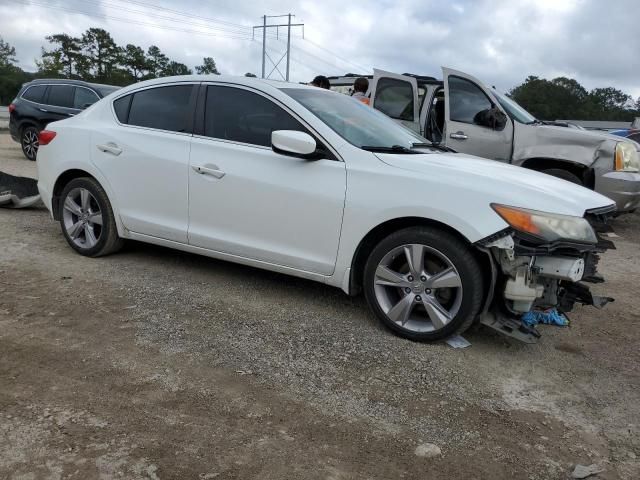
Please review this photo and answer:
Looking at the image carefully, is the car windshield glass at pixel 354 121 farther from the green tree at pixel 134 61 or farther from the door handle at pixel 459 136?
the green tree at pixel 134 61

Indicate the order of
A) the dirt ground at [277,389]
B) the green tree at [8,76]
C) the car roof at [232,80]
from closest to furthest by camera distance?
the dirt ground at [277,389]
the car roof at [232,80]
the green tree at [8,76]

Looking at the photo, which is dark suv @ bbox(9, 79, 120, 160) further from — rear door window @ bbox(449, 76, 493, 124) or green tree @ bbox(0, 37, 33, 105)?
green tree @ bbox(0, 37, 33, 105)

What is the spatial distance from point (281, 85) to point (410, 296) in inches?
78.1

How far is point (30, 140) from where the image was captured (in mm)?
11953

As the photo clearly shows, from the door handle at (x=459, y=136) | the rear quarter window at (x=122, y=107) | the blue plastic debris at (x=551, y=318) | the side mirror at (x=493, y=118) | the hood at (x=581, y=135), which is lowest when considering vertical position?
the blue plastic debris at (x=551, y=318)

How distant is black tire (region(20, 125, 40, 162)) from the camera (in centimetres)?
1184

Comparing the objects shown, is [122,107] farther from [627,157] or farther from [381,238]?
[627,157]

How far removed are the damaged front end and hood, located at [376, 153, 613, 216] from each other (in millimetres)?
160

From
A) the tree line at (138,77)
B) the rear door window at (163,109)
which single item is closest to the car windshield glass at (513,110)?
the rear door window at (163,109)

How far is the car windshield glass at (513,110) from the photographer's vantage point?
7644 mm

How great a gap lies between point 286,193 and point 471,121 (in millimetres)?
4656

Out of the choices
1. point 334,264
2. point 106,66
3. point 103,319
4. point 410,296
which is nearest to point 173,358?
point 103,319

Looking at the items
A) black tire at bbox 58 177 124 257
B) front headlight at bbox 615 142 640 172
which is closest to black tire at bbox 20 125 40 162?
black tire at bbox 58 177 124 257

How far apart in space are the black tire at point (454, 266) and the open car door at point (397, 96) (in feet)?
16.2
